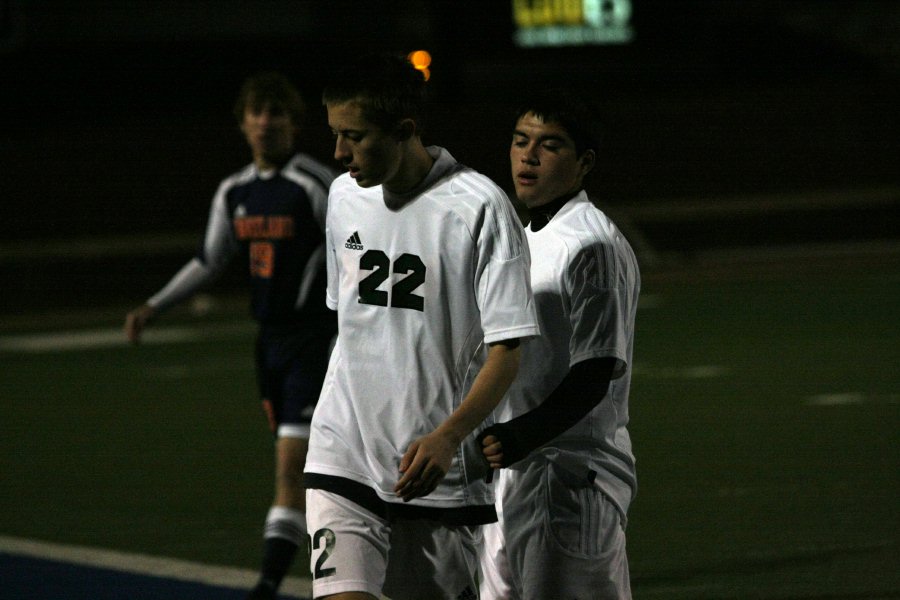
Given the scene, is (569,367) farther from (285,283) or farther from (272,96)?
(272,96)

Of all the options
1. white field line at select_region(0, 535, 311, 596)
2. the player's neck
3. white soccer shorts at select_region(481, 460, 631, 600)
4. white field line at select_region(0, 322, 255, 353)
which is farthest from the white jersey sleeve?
white field line at select_region(0, 322, 255, 353)

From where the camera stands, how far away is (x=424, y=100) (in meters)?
4.23

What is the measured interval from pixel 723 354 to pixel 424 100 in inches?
418

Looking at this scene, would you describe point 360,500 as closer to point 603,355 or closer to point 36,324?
point 603,355

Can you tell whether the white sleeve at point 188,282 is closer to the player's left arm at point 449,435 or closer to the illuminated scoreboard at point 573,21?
the player's left arm at point 449,435

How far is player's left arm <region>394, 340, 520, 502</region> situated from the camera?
389cm

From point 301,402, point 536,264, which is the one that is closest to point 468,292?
point 536,264

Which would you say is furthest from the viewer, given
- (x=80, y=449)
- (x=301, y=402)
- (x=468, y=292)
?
(x=80, y=449)

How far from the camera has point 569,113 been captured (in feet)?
14.7

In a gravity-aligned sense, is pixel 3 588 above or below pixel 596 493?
below

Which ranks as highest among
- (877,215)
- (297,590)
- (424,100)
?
(424,100)

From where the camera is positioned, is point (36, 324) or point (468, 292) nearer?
point (468, 292)

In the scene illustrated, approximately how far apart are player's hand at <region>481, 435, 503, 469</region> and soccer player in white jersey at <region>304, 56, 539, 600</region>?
13 cm

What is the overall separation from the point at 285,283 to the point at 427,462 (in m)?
2.98
